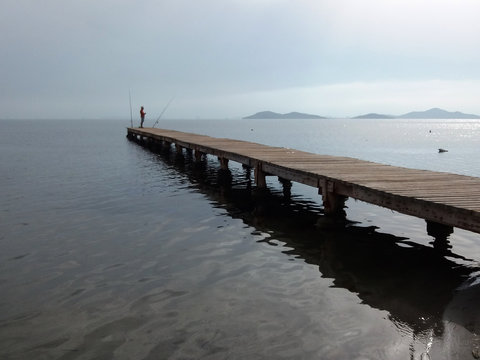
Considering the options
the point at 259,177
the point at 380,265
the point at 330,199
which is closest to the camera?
the point at 380,265

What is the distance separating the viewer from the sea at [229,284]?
5.13 metres

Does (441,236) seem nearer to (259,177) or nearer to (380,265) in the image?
(380,265)

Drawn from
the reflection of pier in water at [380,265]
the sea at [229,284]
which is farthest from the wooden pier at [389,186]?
the sea at [229,284]

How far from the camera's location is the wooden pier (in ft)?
22.5

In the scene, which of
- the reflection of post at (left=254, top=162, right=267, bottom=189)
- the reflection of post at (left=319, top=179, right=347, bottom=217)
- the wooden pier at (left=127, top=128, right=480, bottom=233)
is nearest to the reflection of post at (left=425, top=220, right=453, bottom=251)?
the wooden pier at (left=127, top=128, right=480, bottom=233)

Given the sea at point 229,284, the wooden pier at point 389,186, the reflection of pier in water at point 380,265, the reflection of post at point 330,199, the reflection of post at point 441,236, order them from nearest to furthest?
the sea at point 229,284 < the reflection of pier in water at point 380,265 < the wooden pier at point 389,186 < the reflection of post at point 441,236 < the reflection of post at point 330,199

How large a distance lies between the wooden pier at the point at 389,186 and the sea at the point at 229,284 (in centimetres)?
100

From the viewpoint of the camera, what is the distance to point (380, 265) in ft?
25.6

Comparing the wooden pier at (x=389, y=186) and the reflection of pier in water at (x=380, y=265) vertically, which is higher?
the wooden pier at (x=389, y=186)

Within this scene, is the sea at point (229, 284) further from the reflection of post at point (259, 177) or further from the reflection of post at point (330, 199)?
the reflection of post at point (259, 177)

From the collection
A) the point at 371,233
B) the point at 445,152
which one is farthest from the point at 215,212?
the point at 445,152

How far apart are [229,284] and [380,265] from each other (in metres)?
2.79

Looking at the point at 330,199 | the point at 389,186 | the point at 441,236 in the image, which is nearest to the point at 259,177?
the point at 330,199

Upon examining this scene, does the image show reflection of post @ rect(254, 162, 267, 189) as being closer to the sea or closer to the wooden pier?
the wooden pier
